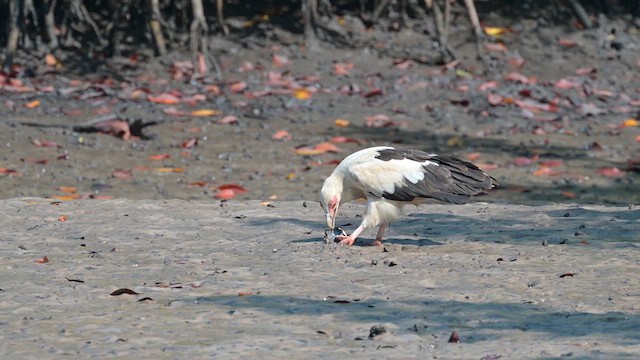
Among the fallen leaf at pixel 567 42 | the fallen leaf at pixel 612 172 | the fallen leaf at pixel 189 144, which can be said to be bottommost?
the fallen leaf at pixel 189 144

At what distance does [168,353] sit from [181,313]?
0.67m

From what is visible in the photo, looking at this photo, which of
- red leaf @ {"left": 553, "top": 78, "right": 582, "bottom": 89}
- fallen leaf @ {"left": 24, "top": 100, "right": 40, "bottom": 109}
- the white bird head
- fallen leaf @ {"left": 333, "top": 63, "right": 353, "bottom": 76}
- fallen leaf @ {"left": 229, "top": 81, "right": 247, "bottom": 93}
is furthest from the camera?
fallen leaf @ {"left": 333, "top": 63, "right": 353, "bottom": 76}

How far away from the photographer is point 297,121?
42.3 ft

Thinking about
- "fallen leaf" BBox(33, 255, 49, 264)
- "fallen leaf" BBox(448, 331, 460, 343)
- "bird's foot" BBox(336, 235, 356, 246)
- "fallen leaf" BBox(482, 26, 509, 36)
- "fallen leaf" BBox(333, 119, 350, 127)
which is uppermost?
"fallen leaf" BBox(448, 331, 460, 343)

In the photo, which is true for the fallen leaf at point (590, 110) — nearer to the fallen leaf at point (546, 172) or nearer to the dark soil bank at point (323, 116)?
the dark soil bank at point (323, 116)

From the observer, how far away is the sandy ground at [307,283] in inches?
195

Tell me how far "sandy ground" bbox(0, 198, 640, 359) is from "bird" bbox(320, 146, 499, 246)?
205mm

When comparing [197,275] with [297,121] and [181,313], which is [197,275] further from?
[297,121]

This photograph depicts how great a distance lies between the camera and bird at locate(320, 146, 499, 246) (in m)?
7.00

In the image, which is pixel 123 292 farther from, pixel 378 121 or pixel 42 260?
pixel 378 121

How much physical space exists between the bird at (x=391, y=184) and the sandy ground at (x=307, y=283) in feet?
0.67

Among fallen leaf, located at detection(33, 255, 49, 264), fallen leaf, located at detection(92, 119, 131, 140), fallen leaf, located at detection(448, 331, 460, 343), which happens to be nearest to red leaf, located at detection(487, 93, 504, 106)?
fallen leaf, located at detection(92, 119, 131, 140)

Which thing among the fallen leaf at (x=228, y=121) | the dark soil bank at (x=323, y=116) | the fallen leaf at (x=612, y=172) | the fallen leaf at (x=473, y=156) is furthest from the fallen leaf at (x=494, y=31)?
the fallen leaf at (x=612, y=172)

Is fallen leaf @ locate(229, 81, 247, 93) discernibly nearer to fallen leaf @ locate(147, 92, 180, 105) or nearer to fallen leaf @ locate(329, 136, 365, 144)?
fallen leaf @ locate(147, 92, 180, 105)
